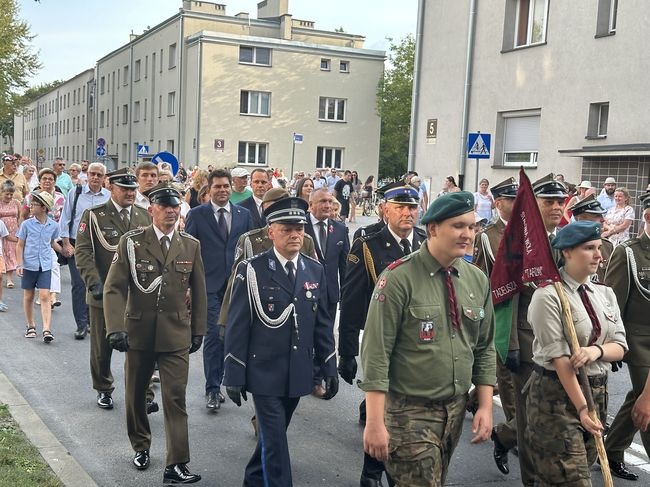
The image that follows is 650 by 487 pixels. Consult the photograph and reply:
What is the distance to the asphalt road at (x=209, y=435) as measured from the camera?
5797 mm

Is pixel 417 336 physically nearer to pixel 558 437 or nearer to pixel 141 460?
pixel 558 437

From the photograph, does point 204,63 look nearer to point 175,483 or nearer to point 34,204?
point 34,204

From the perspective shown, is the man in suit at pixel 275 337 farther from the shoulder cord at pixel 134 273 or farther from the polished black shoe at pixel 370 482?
the shoulder cord at pixel 134 273

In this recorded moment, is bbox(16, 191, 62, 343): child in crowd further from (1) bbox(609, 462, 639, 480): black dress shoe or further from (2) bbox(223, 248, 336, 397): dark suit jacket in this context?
(1) bbox(609, 462, 639, 480): black dress shoe

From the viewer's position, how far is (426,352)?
3.86 meters

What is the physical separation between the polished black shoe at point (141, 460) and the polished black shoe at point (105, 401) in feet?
4.98

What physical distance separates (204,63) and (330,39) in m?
12.2

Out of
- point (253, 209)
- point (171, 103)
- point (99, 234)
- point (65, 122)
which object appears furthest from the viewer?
point (65, 122)

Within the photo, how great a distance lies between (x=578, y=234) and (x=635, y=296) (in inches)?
65.0

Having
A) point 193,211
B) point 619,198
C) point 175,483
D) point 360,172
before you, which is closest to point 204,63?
point 360,172

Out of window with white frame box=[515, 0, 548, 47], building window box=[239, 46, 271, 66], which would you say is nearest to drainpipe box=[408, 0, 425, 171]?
window with white frame box=[515, 0, 548, 47]

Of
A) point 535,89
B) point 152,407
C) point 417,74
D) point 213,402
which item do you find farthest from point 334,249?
point 417,74

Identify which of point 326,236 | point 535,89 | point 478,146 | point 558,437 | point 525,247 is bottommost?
point 558,437

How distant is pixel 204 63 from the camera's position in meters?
45.8
